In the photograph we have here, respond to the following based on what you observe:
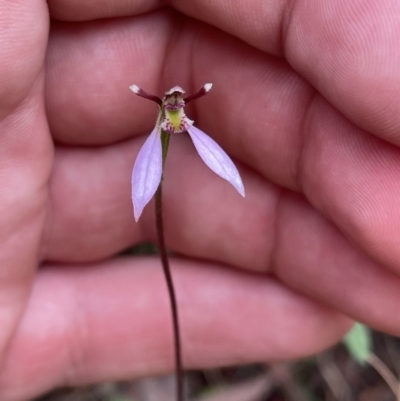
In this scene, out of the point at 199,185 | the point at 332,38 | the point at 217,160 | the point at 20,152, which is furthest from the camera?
the point at 199,185

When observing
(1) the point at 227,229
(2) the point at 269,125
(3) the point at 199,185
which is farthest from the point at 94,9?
(1) the point at 227,229

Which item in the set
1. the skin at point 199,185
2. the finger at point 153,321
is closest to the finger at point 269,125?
the skin at point 199,185

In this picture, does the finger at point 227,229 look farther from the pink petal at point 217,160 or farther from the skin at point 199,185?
the pink petal at point 217,160

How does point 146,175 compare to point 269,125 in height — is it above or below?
below

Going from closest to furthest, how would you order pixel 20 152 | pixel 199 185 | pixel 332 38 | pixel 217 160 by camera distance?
pixel 332 38 < pixel 217 160 < pixel 20 152 < pixel 199 185

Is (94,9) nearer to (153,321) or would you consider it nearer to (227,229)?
Result: (227,229)

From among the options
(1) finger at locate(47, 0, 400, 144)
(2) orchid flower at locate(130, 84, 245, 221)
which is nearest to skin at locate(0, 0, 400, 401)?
(1) finger at locate(47, 0, 400, 144)

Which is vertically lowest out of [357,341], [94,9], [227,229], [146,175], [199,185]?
[357,341]
